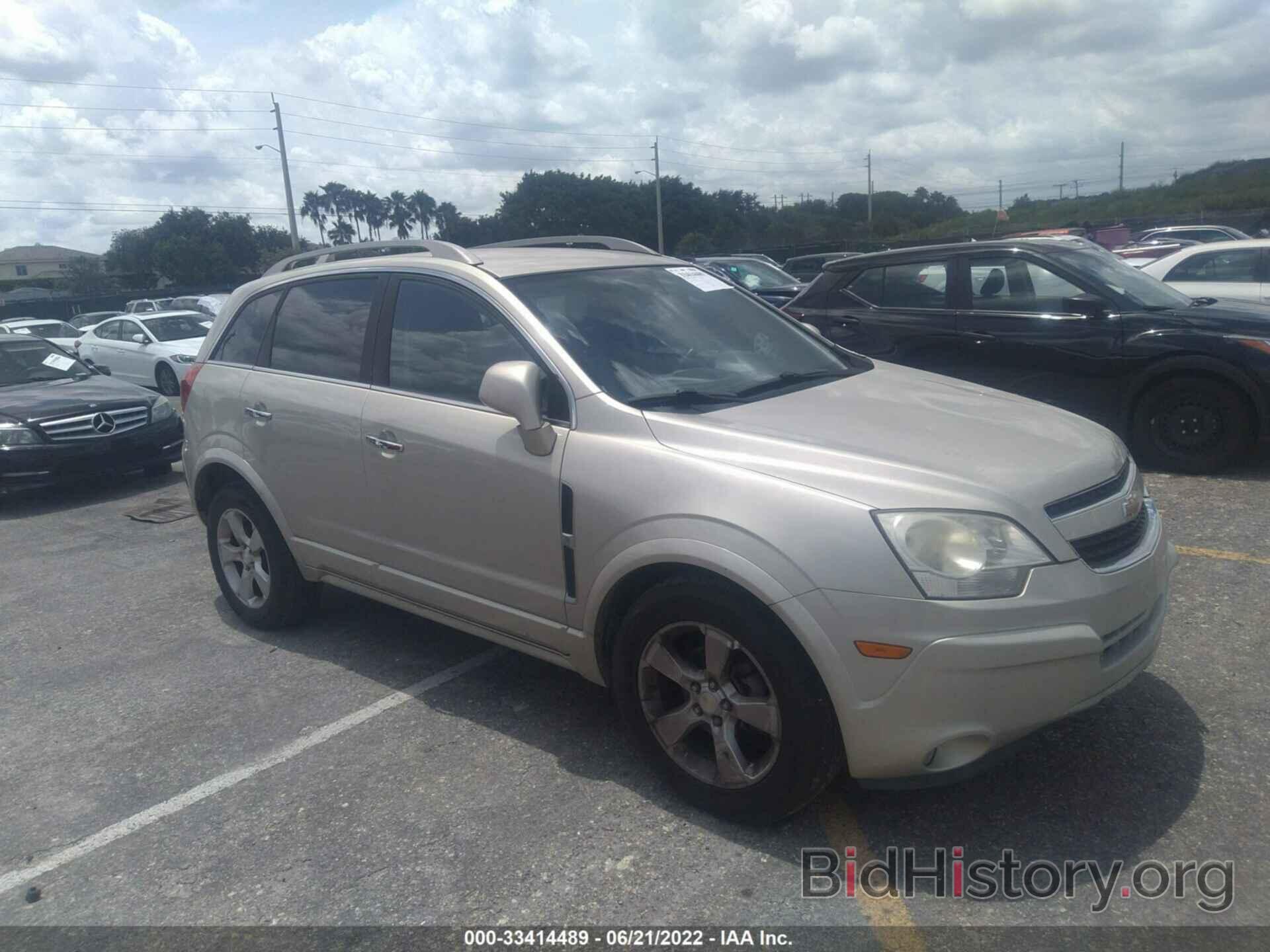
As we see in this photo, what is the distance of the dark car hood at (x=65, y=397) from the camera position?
877cm

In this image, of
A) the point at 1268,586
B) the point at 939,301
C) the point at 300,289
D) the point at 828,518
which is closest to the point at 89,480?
the point at 300,289

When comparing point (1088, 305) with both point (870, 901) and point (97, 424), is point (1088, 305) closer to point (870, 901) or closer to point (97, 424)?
point (870, 901)

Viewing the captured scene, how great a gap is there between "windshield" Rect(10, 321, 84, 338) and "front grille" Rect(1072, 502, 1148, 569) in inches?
925

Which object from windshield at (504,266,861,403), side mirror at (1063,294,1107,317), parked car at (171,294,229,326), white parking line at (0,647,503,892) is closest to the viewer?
white parking line at (0,647,503,892)

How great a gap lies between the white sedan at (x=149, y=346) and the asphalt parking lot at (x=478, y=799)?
1230cm

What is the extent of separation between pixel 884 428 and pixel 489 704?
1984 millimetres

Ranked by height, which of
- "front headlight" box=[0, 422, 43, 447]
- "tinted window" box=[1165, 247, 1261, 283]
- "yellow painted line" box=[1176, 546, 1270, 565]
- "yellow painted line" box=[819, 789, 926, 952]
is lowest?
"yellow painted line" box=[819, 789, 926, 952]

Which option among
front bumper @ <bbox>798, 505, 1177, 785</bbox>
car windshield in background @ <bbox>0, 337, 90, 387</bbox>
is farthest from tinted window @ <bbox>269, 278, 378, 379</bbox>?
car windshield in background @ <bbox>0, 337, 90, 387</bbox>

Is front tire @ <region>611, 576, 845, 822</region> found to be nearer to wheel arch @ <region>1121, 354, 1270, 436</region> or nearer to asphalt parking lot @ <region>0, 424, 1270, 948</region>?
asphalt parking lot @ <region>0, 424, 1270, 948</region>

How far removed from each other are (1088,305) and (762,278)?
12727 mm

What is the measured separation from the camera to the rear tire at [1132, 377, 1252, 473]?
7004mm

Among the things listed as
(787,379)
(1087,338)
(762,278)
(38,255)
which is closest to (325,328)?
(787,379)

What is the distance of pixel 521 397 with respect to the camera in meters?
3.46

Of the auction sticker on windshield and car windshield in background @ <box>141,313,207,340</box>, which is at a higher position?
the auction sticker on windshield
